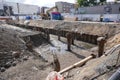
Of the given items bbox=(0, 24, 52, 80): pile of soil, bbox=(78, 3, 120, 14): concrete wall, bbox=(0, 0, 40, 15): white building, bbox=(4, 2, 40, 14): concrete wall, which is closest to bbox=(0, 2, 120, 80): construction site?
bbox=(0, 24, 52, 80): pile of soil

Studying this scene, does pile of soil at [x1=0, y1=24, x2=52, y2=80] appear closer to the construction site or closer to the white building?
the construction site

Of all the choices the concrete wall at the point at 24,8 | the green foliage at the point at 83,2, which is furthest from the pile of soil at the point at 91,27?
the concrete wall at the point at 24,8

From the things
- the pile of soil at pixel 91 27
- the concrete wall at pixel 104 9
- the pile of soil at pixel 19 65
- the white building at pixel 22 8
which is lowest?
the pile of soil at pixel 19 65

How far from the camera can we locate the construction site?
19.9 ft

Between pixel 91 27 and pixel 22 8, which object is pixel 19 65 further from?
pixel 22 8

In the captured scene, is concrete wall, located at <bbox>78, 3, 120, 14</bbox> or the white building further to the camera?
the white building

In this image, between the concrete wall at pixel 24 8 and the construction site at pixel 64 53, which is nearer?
the construction site at pixel 64 53

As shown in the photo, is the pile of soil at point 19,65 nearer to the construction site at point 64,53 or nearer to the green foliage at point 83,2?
the construction site at point 64,53

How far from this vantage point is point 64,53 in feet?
48.6

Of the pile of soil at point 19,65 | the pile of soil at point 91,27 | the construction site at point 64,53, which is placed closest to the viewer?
the construction site at point 64,53

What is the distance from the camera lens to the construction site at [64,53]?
6.06 meters

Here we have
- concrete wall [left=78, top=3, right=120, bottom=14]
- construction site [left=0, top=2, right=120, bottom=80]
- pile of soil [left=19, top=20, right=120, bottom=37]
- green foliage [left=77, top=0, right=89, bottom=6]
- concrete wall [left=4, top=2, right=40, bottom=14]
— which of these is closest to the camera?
construction site [left=0, top=2, right=120, bottom=80]

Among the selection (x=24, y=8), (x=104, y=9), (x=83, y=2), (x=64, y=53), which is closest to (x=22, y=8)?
(x=24, y=8)

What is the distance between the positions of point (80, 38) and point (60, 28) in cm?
462
